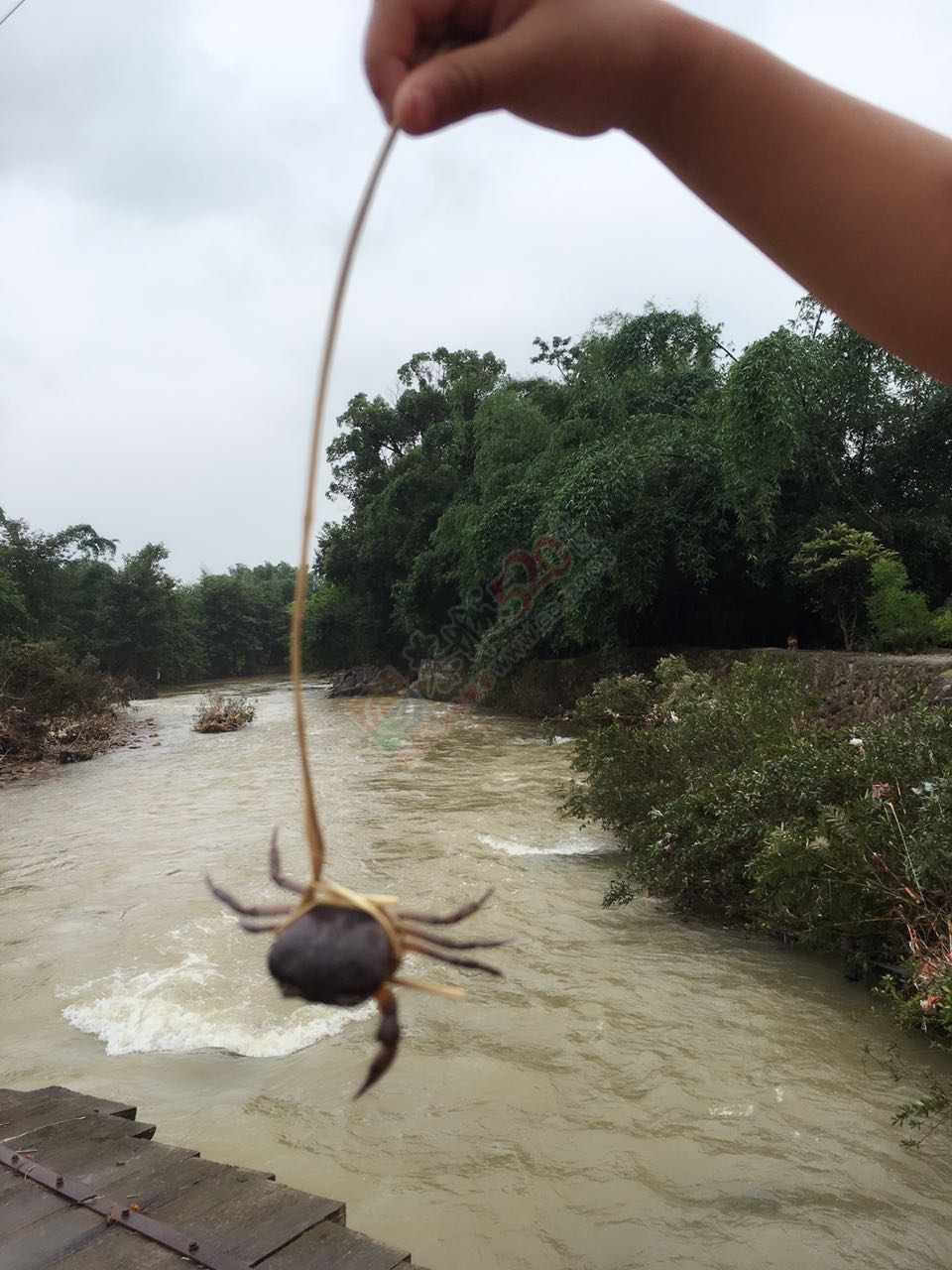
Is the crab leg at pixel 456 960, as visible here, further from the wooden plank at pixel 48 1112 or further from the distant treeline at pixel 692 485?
the distant treeline at pixel 692 485

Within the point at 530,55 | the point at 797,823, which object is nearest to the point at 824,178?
the point at 530,55

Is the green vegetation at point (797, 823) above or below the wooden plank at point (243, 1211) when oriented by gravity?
above

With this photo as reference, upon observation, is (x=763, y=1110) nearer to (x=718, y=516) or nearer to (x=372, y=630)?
(x=718, y=516)

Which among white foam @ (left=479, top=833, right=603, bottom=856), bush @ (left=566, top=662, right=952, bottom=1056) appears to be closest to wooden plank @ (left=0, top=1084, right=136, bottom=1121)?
bush @ (left=566, top=662, right=952, bottom=1056)

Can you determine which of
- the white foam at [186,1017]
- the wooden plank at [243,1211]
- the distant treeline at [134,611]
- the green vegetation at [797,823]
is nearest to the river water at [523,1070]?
the white foam at [186,1017]

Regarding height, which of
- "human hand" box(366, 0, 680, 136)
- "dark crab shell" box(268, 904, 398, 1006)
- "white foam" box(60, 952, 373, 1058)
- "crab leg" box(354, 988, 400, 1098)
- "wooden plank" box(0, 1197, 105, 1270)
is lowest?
"white foam" box(60, 952, 373, 1058)

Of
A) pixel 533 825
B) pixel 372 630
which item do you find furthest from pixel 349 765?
pixel 372 630

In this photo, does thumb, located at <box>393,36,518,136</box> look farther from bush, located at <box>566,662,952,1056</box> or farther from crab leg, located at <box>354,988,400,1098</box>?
bush, located at <box>566,662,952,1056</box>

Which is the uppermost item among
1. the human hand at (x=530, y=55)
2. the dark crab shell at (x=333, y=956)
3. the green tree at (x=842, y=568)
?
the green tree at (x=842, y=568)
